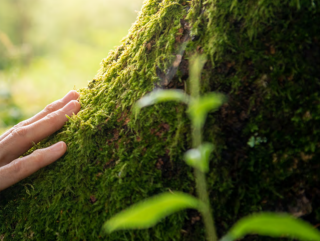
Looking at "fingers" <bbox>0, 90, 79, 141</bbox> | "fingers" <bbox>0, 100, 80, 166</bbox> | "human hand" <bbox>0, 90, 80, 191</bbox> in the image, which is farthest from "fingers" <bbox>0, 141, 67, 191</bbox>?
"fingers" <bbox>0, 90, 79, 141</bbox>

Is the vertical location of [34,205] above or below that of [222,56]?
below

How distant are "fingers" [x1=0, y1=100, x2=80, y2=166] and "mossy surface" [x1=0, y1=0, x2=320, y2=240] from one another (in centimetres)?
17

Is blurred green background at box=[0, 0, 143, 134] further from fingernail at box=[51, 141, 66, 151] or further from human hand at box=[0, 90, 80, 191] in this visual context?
fingernail at box=[51, 141, 66, 151]

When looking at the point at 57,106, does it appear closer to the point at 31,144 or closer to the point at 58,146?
the point at 31,144

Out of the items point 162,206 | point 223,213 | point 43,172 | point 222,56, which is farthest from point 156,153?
point 43,172

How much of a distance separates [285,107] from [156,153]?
0.63 metres

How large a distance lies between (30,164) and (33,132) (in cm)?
27

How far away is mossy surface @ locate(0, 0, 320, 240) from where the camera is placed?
1038 mm

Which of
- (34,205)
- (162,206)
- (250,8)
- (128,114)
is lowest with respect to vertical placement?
(162,206)

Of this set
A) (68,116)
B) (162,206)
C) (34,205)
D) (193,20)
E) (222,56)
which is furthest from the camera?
(68,116)

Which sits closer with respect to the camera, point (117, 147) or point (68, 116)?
point (117, 147)

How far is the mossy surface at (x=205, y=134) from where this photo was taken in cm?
104

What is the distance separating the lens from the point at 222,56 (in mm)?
1179

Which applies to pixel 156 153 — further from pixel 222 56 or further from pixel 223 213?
pixel 222 56
